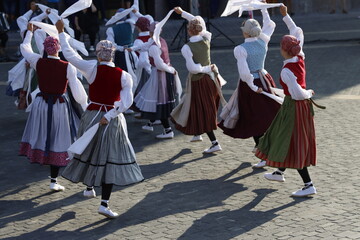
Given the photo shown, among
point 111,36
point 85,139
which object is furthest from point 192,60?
point 111,36

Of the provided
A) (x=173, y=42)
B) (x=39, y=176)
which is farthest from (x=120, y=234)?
(x=173, y=42)

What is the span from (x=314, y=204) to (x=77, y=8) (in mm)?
3184

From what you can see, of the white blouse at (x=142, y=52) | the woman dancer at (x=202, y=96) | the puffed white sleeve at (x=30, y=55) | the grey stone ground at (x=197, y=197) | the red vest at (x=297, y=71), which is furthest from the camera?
the white blouse at (x=142, y=52)

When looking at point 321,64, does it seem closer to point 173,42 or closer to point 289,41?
point 173,42

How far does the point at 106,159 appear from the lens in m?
8.62

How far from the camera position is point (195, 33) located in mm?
10922

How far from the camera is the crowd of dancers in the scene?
866 centimetres

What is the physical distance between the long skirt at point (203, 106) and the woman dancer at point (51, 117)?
1.93 meters

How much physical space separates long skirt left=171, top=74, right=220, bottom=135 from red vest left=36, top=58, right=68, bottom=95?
2051 millimetres

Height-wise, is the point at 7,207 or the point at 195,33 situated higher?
the point at 195,33

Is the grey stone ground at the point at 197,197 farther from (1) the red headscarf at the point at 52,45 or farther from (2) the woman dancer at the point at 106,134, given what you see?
(1) the red headscarf at the point at 52,45

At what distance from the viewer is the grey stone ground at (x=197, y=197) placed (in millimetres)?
8125

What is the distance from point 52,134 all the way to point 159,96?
2902 millimetres

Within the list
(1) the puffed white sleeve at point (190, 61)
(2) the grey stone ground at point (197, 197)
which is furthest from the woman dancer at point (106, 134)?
(1) the puffed white sleeve at point (190, 61)
